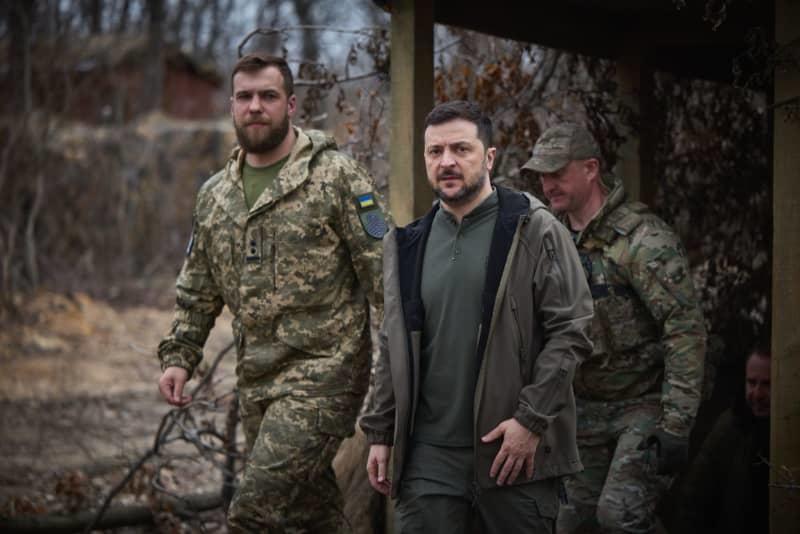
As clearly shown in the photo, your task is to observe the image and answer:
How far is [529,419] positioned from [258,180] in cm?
201

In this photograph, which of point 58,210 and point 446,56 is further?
point 58,210

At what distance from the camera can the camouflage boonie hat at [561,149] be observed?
197 inches

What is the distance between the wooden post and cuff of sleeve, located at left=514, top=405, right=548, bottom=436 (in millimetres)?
1245

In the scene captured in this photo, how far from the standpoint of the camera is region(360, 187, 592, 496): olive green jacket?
147 inches

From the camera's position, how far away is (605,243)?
4922mm

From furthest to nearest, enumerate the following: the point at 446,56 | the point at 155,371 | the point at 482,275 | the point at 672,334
Answer: the point at 155,371, the point at 446,56, the point at 672,334, the point at 482,275

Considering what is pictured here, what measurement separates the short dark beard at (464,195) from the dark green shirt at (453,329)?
0.17ft

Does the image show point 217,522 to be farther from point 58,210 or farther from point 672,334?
point 58,210

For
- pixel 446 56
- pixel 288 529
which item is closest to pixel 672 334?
pixel 288 529

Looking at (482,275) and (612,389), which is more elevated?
(482,275)

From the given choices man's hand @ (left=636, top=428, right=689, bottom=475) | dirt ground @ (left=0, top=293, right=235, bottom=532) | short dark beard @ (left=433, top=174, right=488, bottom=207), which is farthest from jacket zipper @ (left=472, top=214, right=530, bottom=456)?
dirt ground @ (left=0, top=293, right=235, bottom=532)

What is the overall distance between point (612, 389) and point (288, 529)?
1582 mm

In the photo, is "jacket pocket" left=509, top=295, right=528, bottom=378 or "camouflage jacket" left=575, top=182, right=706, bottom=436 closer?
"jacket pocket" left=509, top=295, right=528, bottom=378

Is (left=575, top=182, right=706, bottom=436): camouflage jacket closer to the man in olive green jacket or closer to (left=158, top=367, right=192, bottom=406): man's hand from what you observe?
the man in olive green jacket
